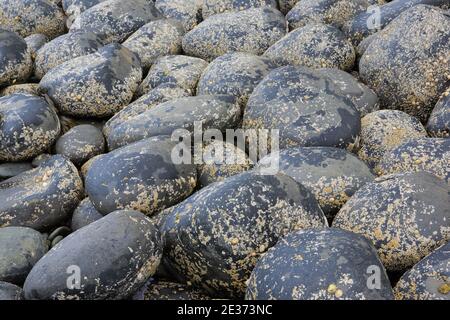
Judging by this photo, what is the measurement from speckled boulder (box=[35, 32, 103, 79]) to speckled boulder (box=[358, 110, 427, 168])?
1.96 metres

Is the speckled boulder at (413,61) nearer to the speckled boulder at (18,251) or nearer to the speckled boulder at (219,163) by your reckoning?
the speckled boulder at (219,163)

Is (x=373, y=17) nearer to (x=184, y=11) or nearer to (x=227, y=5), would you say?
(x=227, y=5)

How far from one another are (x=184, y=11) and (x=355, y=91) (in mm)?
1766

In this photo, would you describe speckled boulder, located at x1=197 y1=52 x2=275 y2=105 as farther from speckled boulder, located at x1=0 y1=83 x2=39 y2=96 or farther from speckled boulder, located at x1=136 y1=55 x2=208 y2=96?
speckled boulder, located at x1=0 y1=83 x2=39 y2=96

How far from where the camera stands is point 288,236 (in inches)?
87.5

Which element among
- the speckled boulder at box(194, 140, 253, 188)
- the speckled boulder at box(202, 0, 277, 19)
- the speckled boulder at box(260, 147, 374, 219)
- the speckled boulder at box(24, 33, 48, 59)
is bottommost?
the speckled boulder at box(194, 140, 253, 188)

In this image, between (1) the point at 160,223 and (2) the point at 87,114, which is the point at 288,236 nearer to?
(1) the point at 160,223

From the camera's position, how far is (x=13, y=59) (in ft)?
13.1

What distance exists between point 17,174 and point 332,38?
2.05 meters

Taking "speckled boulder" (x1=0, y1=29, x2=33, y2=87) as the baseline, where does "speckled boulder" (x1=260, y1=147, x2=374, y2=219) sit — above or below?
below

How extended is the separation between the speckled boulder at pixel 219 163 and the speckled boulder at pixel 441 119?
100cm

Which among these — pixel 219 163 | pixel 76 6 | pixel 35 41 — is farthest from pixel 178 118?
pixel 76 6

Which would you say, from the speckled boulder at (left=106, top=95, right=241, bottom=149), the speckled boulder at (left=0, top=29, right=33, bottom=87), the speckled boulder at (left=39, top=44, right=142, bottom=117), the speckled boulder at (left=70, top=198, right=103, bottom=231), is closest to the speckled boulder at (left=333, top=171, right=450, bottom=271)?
the speckled boulder at (left=106, top=95, right=241, bottom=149)

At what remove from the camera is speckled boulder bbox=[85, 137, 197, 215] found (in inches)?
111
